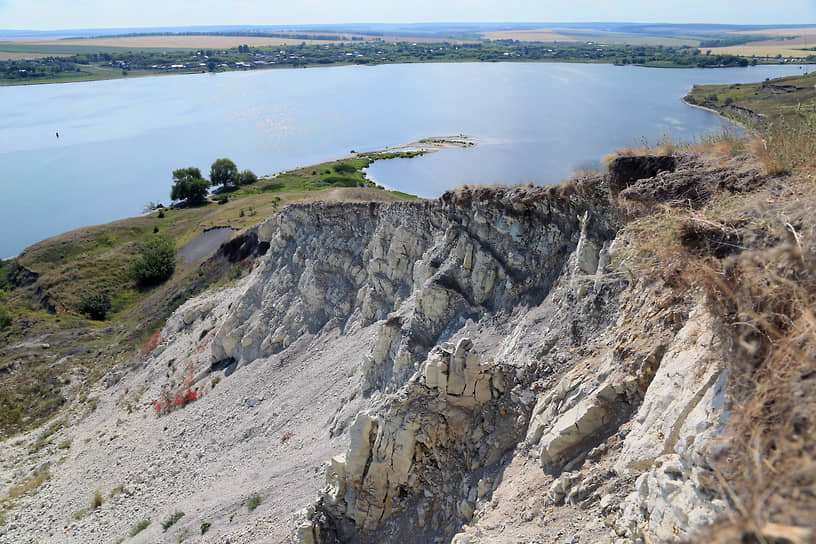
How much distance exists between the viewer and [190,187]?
7494 centimetres

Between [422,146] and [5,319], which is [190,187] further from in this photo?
[422,146]

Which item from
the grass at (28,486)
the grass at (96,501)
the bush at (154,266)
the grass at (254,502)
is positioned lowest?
the grass at (28,486)

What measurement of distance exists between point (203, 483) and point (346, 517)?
895cm

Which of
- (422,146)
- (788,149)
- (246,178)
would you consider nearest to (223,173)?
(246,178)

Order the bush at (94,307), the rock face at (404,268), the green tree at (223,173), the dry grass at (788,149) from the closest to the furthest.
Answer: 1. the dry grass at (788,149)
2. the rock face at (404,268)
3. the bush at (94,307)
4. the green tree at (223,173)

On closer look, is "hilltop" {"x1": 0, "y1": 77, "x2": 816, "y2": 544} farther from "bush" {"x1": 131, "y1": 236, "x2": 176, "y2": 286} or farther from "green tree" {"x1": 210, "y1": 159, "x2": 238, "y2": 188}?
"green tree" {"x1": 210, "y1": 159, "x2": 238, "y2": 188}

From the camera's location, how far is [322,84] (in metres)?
184

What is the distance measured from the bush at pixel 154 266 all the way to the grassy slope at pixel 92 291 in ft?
3.55

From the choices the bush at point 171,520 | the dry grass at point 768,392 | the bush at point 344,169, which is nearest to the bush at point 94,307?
the bush at point 171,520

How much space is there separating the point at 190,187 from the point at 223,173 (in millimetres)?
8136

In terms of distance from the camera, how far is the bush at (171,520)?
1600 cm

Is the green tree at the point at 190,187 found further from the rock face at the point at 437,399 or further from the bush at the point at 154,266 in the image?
the rock face at the point at 437,399

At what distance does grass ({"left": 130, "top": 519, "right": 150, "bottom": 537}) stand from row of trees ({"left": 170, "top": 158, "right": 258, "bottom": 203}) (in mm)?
66458

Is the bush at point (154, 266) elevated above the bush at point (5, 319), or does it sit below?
above
